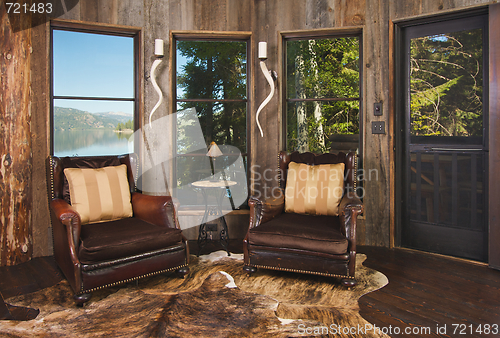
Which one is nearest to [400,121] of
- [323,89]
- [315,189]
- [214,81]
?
[323,89]

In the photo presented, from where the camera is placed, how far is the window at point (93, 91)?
137 inches

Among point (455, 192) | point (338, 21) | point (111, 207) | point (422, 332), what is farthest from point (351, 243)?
point (338, 21)

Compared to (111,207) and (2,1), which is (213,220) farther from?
(2,1)

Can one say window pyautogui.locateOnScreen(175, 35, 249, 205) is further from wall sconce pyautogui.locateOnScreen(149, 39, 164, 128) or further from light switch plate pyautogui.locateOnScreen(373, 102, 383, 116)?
light switch plate pyautogui.locateOnScreen(373, 102, 383, 116)

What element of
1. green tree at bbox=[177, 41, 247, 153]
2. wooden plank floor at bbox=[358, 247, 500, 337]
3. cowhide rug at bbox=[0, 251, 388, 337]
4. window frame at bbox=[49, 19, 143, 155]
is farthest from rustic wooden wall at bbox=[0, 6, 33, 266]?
wooden plank floor at bbox=[358, 247, 500, 337]

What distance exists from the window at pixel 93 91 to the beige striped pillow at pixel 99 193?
0.76m

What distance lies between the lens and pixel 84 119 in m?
3.54

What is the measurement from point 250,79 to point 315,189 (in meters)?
1.42

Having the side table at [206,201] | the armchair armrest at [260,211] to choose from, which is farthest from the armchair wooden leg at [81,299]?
the armchair armrest at [260,211]

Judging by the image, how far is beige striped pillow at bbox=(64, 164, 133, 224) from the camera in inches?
109

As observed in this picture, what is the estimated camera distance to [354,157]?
3121 millimetres

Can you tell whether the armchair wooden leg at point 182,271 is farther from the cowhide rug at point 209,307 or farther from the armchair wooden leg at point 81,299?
the armchair wooden leg at point 81,299

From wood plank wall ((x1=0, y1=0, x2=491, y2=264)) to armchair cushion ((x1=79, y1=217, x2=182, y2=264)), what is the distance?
3.20ft

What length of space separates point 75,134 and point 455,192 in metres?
3.61
